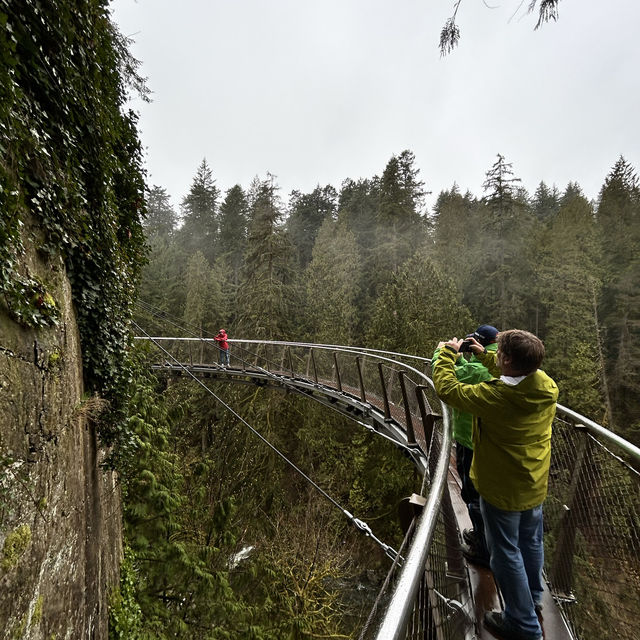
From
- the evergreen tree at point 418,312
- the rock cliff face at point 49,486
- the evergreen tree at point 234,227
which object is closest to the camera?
the rock cliff face at point 49,486

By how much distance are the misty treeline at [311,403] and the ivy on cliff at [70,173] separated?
1.21m

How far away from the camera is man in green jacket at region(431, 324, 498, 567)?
7.72ft

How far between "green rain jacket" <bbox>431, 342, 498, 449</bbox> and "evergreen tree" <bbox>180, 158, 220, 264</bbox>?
1384 inches

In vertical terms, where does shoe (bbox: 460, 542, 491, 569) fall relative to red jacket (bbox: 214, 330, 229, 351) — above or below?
below

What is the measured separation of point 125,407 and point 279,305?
10969 millimetres

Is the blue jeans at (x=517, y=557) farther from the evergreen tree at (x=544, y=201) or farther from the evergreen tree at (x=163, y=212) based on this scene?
the evergreen tree at (x=163, y=212)

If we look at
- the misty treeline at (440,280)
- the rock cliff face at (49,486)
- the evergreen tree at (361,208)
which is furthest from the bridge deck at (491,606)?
the evergreen tree at (361,208)

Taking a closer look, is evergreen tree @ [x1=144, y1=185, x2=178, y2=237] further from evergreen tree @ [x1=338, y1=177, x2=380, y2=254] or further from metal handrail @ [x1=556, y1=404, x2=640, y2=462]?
metal handrail @ [x1=556, y1=404, x2=640, y2=462]

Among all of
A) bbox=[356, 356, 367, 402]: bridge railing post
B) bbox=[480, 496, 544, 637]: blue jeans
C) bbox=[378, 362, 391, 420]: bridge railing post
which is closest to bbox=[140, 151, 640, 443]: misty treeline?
bbox=[356, 356, 367, 402]: bridge railing post

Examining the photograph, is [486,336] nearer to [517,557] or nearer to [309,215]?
[517,557]

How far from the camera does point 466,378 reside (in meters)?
2.45

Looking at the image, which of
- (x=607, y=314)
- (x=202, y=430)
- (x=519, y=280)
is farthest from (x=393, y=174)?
(x=202, y=430)

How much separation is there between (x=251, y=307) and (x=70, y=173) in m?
12.1

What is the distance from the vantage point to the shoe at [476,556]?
233 cm
